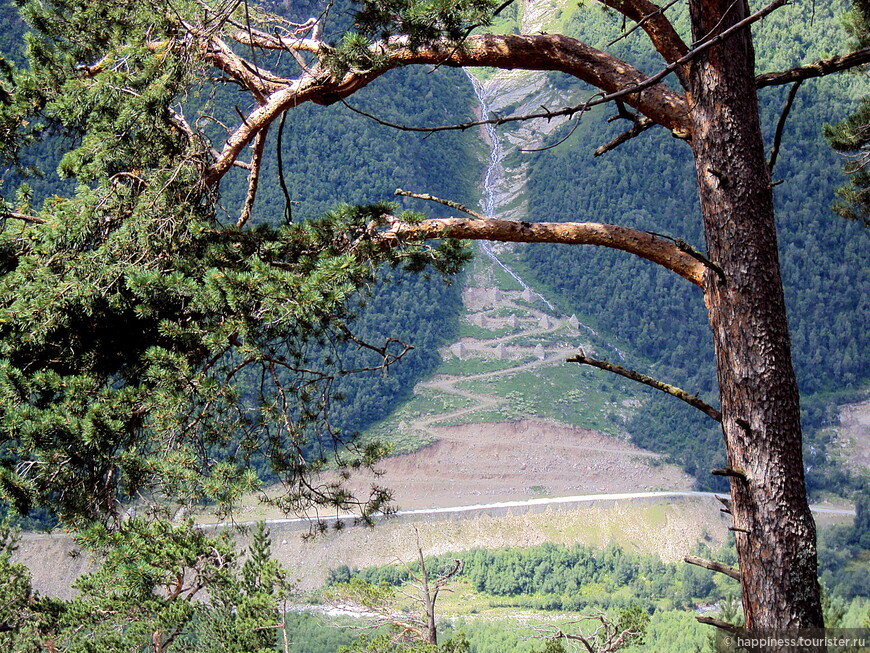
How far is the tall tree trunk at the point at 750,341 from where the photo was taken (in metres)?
1.98

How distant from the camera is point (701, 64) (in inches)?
85.1

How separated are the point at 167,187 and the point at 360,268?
0.77 meters

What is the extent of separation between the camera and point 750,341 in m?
2.06

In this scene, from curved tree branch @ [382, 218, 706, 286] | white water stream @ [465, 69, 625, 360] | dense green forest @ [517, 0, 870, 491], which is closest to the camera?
curved tree branch @ [382, 218, 706, 286]

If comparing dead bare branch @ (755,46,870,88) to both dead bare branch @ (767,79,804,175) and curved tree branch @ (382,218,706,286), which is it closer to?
dead bare branch @ (767,79,804,175)

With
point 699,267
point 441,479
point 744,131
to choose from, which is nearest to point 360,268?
point 699,267

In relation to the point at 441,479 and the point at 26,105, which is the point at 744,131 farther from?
the point at 441,479

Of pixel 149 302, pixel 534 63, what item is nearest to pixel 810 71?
pixel 534 63

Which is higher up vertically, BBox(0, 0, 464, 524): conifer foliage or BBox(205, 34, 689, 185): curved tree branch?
BBox(205, 34, 689, 185): curved tree branch

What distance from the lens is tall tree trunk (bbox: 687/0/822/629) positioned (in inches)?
77.9

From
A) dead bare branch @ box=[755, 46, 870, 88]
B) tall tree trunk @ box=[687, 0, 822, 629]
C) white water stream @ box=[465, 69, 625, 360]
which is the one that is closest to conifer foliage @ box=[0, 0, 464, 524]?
tall tree trunk @ box=[687, 0, 822, 629]

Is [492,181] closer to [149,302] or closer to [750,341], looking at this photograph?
[149,302]

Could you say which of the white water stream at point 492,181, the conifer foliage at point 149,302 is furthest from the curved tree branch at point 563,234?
the white water stream at point 492,181

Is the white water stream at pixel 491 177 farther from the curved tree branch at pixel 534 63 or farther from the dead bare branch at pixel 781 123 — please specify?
the dead bare branch at pixel 781 123
